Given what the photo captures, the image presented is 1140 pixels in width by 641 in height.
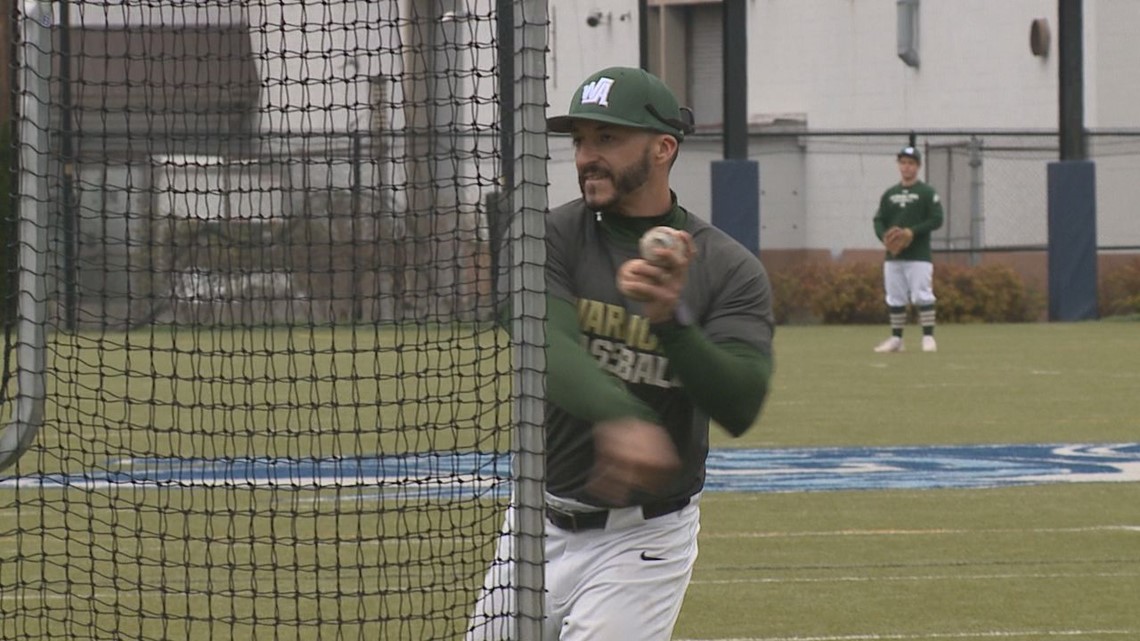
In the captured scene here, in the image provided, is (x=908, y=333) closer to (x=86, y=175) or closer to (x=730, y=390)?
(x=86, y=175)

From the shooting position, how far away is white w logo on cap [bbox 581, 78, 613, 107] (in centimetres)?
510

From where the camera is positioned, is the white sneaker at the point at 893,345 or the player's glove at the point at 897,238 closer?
the player's glove at the point at 897,238

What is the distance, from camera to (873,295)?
31250mm

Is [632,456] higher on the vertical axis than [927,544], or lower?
higher

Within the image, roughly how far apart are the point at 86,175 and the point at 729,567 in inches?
866

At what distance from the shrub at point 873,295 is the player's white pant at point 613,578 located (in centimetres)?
2599

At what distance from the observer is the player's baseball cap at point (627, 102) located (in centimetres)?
509

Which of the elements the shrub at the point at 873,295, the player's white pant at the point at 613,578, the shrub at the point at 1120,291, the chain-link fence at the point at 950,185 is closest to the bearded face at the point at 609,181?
the player's white pant at the point at 613,578

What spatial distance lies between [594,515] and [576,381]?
53 cm

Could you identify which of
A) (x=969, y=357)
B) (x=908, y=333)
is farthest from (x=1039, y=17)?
(x=969, y=357)

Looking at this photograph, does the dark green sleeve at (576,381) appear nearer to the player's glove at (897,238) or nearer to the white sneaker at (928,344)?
the player's glove at (897,238)

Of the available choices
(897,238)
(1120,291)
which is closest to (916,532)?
(897,238)

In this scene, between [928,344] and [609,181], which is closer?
[609,181]

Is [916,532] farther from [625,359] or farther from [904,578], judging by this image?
[625,359]
